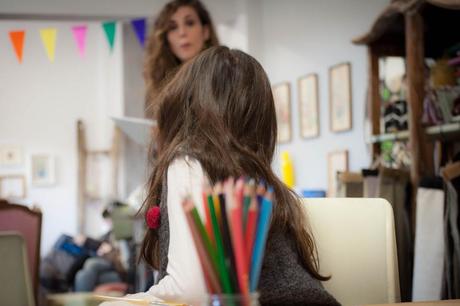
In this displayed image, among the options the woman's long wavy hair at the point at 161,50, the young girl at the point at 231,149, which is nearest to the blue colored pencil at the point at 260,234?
the young girl at the point at 231,149

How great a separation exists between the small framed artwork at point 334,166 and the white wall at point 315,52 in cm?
5

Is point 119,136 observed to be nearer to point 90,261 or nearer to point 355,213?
point 90,261

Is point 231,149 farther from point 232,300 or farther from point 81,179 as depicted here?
Result: point 81,179

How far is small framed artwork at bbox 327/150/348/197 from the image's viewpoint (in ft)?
13.3

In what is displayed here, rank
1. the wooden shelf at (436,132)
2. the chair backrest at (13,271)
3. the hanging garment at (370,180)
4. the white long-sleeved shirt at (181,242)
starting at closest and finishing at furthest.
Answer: the white long-sleeved shirt at (181,242), the chair backrest at (13,271), the wooden shelf at (436,132), the hanging garment at (370,180)

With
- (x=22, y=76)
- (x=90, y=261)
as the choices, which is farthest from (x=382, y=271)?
(x=22, y=76)

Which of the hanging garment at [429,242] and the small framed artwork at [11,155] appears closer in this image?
the hanging garment at [429,242]

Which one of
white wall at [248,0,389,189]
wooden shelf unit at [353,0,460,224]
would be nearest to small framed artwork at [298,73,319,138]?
white wall at [248,0,389,189]

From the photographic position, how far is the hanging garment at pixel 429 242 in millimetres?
2186

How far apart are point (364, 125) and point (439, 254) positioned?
5.36ft

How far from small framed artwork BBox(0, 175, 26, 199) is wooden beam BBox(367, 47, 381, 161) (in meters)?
5.40

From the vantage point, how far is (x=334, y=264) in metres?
1.33

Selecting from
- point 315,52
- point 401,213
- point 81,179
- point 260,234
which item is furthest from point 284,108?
point 260,234

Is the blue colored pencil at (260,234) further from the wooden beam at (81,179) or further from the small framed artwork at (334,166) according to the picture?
the wooden beam at (81,179)
